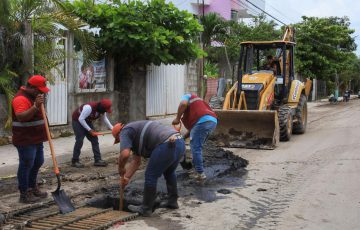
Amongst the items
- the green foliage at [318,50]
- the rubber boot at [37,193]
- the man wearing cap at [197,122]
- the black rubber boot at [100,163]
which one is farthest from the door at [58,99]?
the green foliage at [318,50]

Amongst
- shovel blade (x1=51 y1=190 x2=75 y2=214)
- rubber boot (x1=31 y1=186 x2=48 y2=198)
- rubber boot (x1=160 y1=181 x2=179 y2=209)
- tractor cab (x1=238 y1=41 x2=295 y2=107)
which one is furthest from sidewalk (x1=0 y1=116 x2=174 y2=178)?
tractor cab (x1=238 y1=41 x2=295 y2=107)

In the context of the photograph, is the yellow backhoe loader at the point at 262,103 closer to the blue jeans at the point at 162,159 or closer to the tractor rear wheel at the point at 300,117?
the tractor rear wheel at the point at 300,117

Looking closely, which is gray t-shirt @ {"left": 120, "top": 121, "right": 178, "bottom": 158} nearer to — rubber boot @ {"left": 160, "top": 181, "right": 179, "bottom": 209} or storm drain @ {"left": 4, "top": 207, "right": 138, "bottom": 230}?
rubber boot @ {"left": 160, "top": 181, "right": 179, "bottom": 209}

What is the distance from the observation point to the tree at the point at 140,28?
1420 cm

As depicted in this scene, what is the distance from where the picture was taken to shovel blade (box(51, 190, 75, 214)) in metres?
6.17

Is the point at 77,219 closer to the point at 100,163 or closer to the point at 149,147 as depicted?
the point at 149,147

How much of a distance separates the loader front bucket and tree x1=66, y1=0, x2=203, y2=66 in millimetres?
3361

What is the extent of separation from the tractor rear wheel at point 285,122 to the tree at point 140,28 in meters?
3.98

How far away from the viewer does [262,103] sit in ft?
42.5

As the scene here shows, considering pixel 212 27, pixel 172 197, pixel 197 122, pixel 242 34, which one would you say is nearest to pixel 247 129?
pixel 197 122

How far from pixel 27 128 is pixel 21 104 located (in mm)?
357

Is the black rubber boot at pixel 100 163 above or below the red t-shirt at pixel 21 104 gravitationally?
below

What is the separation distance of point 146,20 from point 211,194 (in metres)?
8.63

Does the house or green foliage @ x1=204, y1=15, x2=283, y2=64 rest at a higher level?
the house
